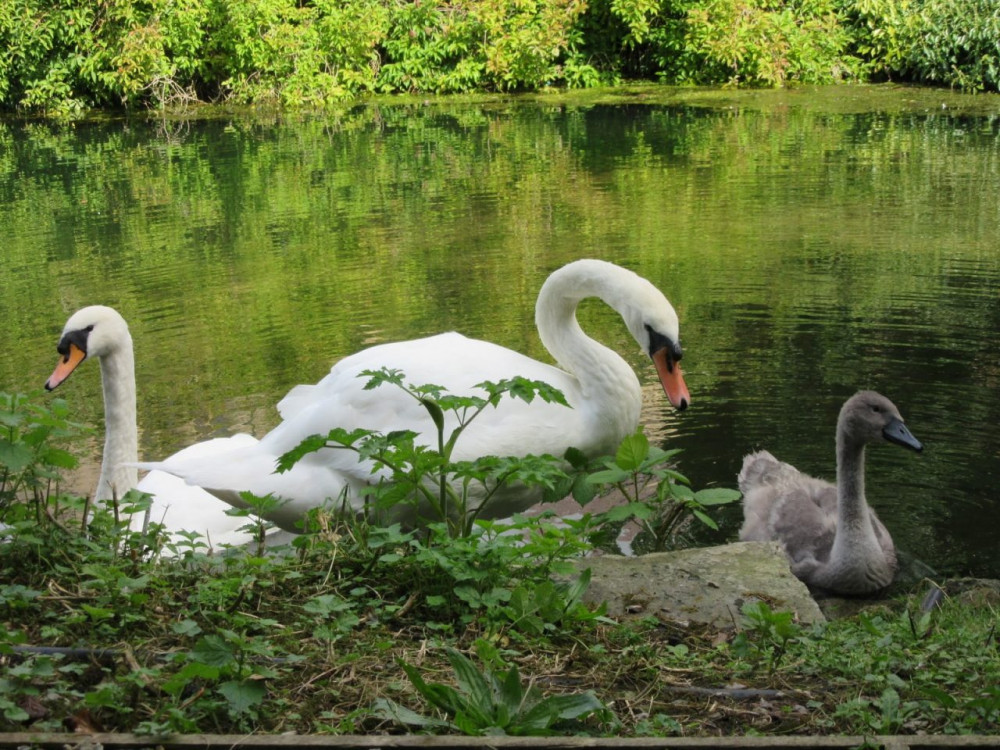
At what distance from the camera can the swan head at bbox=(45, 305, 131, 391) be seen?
530cm

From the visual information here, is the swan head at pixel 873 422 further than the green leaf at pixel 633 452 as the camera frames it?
Yes

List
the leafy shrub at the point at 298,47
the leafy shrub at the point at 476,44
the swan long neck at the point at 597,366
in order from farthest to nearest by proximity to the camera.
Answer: the leafy shrub at the point at 298,47
the leafy shrub at the point at 476,44
the swan long neck at the point at 597,366

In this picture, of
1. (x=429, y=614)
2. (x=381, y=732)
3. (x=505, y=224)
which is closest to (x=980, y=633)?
(x=429, y=614)

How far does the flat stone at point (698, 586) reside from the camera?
3.57 meters

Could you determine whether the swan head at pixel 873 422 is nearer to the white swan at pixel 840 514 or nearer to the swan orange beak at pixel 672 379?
the white swan at pixel 840 514

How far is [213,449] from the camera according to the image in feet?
18.4

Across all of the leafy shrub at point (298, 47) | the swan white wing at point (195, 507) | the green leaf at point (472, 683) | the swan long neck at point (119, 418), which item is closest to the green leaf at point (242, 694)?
the green leaf at point (472, 683)

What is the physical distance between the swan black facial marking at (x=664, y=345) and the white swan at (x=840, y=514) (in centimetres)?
91

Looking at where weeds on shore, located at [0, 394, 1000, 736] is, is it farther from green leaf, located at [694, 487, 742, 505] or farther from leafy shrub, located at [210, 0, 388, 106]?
leafy shrub, located at [210, 0, 388, 106]

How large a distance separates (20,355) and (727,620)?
21.7ft

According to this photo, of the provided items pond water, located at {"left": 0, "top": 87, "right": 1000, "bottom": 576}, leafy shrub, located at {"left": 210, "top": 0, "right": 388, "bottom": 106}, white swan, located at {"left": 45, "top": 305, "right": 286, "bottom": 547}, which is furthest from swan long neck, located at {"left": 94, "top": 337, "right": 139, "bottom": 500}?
leafy shrub, located at {"left": 210, "top": 0, "right": 388, "bottom": 106}

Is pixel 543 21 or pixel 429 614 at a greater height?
pixel 543 21

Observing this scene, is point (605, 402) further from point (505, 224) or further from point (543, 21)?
point (543, 21)

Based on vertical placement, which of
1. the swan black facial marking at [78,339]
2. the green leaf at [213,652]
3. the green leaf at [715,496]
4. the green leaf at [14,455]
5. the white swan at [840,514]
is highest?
the green leaf at [14,455]
